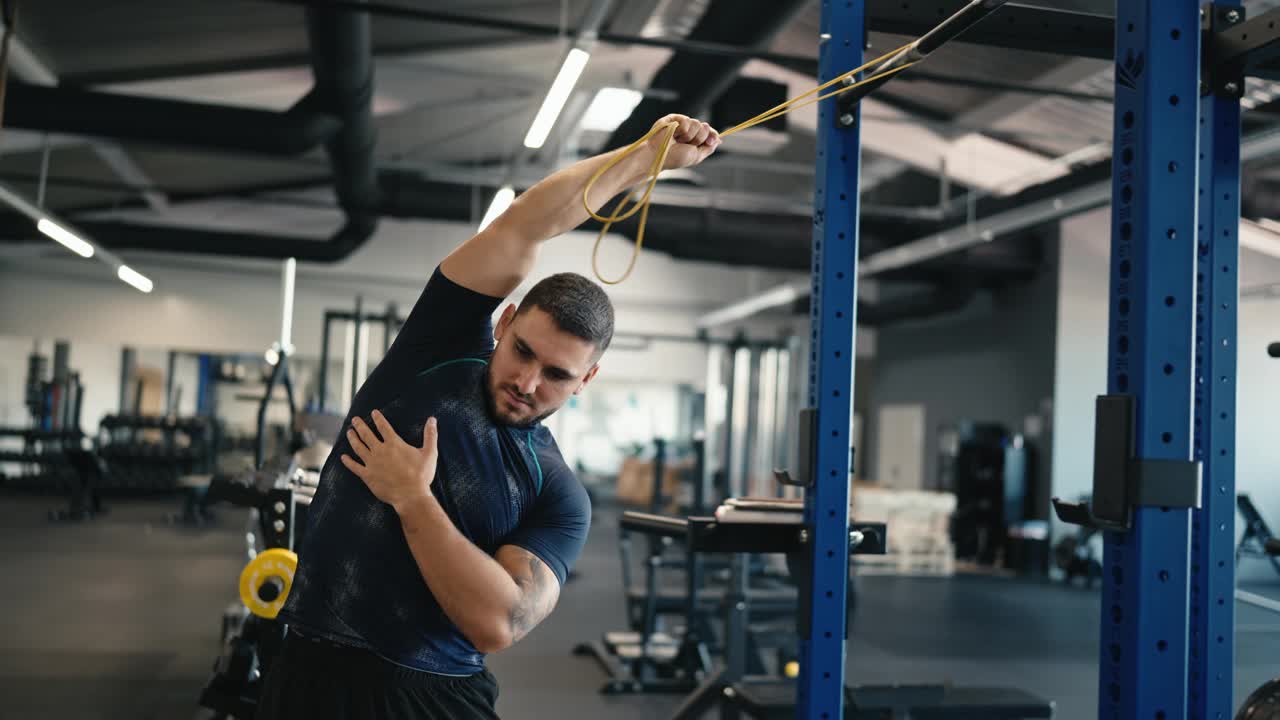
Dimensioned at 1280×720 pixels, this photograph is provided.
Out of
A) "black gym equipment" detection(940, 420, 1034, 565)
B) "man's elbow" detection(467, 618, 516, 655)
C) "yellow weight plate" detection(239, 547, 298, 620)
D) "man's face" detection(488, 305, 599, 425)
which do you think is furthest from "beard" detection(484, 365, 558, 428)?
"black gym equipment" detection(940, 420, 1034, 565)

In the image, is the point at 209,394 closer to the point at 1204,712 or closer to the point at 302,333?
the point at 302,333

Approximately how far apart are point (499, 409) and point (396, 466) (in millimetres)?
206

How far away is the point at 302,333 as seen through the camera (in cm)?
1523

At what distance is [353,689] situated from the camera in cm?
152

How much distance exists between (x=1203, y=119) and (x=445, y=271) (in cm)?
151

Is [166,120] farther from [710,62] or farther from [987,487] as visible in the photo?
[987,487]

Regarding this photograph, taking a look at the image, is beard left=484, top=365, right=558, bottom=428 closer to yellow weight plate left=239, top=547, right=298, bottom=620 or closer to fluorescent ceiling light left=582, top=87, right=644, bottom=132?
yellow weight plate left=239, top=547, right=298, bottom=620

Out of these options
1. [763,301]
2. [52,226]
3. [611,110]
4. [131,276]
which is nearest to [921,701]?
[611,110]

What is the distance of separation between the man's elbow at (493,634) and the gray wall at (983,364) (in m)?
10.3

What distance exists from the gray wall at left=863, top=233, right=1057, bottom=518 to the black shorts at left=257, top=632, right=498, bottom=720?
10.3 m

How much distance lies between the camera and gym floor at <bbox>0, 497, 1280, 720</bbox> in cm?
467

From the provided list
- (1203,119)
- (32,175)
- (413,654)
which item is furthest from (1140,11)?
(32,175)

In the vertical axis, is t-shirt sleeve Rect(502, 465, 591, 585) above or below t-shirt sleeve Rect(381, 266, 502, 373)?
below

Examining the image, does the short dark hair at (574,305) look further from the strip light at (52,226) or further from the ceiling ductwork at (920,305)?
the ceiling ductwork at (920,305)
